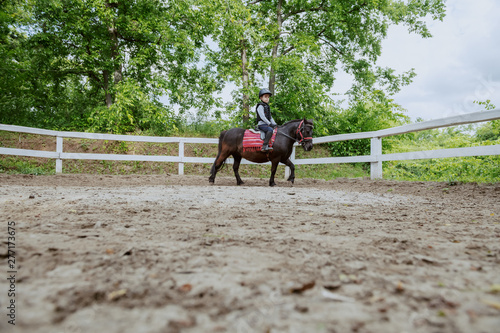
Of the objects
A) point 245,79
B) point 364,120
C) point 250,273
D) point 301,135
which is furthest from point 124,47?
point 250,273

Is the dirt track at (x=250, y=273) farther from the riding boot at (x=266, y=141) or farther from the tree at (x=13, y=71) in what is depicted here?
the tree at (x=13, y=71)

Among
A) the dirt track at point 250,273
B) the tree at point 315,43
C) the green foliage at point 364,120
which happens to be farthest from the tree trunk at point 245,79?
the dirt track at point 250,273

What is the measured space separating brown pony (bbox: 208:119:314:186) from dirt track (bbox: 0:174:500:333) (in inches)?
187

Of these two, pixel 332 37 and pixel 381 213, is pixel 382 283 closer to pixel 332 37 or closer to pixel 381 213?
pixel 381 213

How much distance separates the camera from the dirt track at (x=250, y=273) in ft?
3.64

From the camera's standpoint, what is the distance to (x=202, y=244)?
6.89ft

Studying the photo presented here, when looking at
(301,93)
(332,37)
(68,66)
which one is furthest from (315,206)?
(68,66)

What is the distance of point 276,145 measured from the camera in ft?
26.2

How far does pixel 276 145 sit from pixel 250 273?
21.5ft

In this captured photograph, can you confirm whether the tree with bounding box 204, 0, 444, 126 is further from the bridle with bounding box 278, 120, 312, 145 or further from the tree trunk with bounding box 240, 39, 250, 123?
the bridle with bounding box 278, 120, 312, 145

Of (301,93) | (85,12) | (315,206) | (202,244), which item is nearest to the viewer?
(202,244)

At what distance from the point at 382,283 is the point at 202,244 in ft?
3.82

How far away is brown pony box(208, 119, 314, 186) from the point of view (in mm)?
8008

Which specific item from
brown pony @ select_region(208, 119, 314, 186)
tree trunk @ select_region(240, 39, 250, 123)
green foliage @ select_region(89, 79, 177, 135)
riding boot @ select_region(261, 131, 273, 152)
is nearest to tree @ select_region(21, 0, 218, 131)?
green foliage @ select_region(89, 79, 177, 135)
